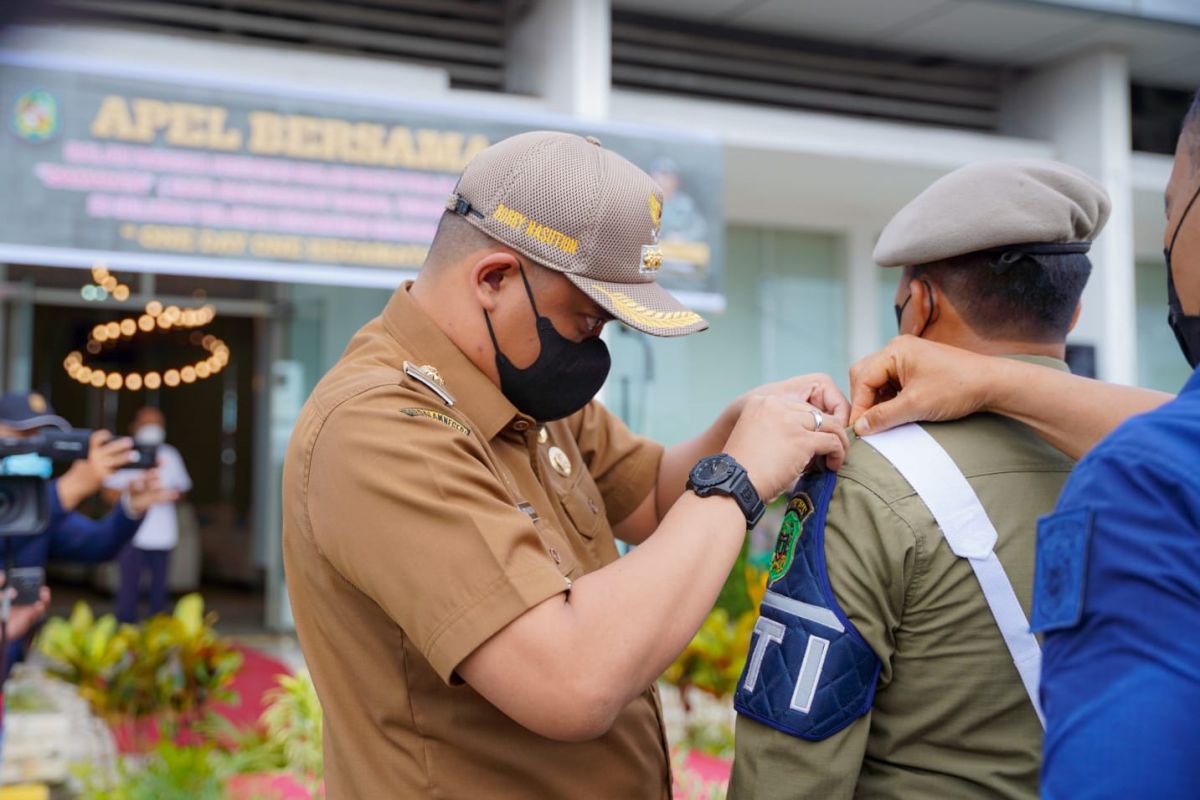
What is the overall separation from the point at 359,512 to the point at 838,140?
7183 millimetres

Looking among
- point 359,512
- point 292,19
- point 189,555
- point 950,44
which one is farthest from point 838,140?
point 189,555

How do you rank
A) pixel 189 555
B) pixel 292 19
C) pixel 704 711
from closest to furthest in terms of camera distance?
1. pixel 704 711
2. pixel 292 19
3. pixel 189 555

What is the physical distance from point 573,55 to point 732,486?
5.87 m

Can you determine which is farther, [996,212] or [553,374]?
[553,374]

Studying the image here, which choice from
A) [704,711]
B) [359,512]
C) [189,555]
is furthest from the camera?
[189,555]

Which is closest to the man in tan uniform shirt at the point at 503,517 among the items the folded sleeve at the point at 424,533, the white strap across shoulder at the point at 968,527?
the folded sleeve at the point at 424,533

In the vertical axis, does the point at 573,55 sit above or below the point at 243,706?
above

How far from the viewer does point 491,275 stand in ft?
5.35

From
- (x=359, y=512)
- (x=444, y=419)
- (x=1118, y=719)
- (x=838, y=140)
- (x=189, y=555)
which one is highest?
(x=838, y=140)

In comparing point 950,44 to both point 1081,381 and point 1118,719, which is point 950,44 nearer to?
point 1081,381

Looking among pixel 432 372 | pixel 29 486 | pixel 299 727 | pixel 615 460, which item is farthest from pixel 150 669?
pixel 432 372

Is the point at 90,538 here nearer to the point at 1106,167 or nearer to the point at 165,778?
the point at 165,778

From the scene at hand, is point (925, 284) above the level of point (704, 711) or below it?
above

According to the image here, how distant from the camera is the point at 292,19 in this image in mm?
7215
